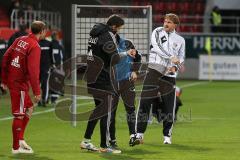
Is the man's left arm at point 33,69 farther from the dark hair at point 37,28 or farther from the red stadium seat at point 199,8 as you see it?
the red stadium seat at point 199,8

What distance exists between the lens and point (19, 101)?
13703 millimetres

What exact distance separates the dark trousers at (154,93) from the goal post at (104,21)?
9.82ft

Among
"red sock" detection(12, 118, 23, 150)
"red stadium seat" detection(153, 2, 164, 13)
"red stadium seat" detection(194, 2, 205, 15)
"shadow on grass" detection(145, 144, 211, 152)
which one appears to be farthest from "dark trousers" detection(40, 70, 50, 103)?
"red stadium seat" detection(194, 2, 205, 15)

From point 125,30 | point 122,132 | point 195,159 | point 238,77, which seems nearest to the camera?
point 195,159

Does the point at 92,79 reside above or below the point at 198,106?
above

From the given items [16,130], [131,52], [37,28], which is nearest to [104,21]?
[131,52]

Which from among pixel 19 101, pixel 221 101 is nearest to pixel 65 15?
pixel 221 101

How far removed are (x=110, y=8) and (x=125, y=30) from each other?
0.72 m

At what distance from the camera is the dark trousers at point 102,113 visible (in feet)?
46.1

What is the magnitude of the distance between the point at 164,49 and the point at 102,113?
2.03 meters

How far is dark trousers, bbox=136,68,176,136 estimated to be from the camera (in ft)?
50.9

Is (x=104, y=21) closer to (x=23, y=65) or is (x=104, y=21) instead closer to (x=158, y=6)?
(x=23, y=65)

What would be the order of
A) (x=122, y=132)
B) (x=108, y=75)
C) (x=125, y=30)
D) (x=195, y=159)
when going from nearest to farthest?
1. (x=195, y=159)
2. (x=108, y=75)
3. (x=122, y=132)
4. (x=125, y=30)

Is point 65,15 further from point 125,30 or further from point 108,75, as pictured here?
point 108,75
